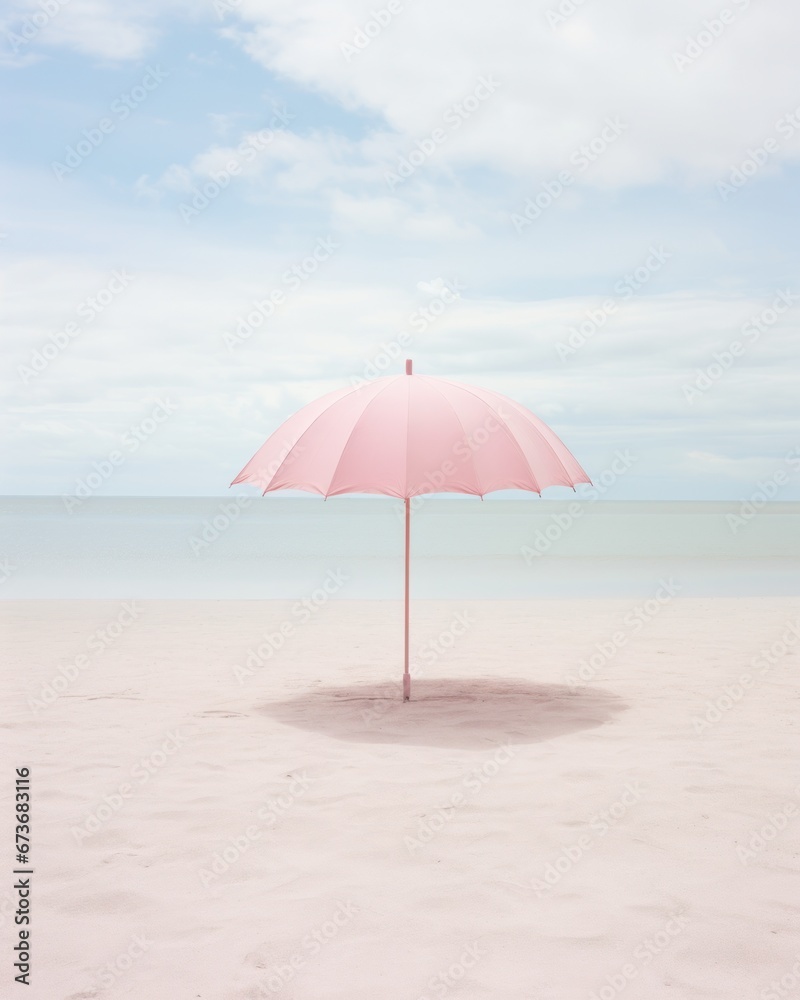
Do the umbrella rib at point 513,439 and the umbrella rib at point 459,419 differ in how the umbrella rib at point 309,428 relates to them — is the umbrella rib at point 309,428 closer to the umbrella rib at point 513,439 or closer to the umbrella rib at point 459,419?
the umbrella rib at point 459,419

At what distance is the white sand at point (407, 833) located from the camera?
296 centimetres

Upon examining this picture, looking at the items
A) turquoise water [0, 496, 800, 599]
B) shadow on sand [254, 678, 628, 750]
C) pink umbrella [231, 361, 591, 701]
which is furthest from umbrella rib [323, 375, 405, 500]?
turquoise water [0, 496, 800, 599]

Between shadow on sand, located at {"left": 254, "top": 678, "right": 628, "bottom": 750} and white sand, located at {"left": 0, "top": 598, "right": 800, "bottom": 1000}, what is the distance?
0.03 meters

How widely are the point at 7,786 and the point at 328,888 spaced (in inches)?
83.1

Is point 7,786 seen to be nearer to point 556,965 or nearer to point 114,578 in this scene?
point 556,965

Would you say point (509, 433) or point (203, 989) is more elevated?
point (509, 433)

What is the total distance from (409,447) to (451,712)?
192 cm

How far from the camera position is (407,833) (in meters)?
4.08

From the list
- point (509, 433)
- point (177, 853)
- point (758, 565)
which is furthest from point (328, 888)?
point (758, 565)

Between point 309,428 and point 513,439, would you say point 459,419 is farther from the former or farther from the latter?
point 309,428

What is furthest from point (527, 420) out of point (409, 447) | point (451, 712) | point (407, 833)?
point (407, 833)

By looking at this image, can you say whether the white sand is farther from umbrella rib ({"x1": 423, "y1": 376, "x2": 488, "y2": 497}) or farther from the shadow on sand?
umbrella rib ({"x1": 423, "y1": 376, "x2": 488, "y2": 497})

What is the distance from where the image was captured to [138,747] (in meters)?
5.51

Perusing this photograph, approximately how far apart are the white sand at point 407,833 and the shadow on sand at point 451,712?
0.03 meters
